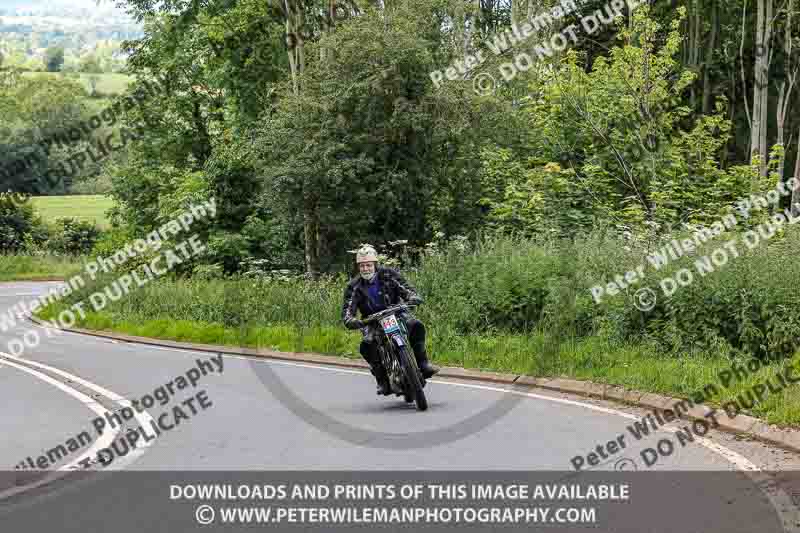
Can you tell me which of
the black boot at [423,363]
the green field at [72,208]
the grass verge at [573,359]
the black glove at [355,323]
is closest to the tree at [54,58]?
the green field at [72,208]

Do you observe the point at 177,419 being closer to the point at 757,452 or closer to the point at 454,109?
the point at 757,452

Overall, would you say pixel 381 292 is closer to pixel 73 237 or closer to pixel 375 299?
pixel 375 299

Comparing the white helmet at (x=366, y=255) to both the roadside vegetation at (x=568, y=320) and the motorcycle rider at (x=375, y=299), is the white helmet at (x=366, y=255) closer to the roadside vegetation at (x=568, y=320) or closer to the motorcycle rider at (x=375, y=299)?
the motorcycle rider at (x=375, y=299)

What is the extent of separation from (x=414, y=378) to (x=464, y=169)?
52.2 ft

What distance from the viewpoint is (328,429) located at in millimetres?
10180

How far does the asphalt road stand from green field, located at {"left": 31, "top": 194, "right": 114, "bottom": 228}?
153ft

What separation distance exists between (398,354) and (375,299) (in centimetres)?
81

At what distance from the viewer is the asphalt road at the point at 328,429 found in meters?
8.33

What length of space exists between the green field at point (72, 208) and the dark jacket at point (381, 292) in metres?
49.8

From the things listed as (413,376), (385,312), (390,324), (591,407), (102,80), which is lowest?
(591,407)

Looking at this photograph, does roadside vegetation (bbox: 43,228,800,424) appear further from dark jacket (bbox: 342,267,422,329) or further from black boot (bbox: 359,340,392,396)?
dark jacket (bbox: 342,267,422,329)

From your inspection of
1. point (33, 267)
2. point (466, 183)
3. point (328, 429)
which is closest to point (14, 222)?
point (33, 267)

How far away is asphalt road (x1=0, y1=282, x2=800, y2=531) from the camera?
8.33 meters

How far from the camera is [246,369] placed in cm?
1648
